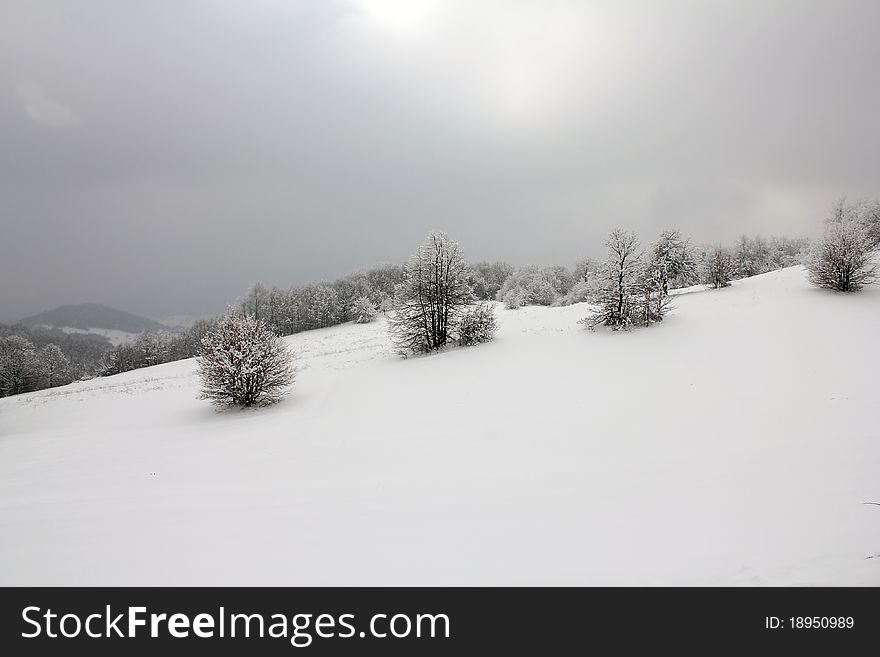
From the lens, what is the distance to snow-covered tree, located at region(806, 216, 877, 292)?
20.9m

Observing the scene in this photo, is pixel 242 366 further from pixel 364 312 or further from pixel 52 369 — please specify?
pixel 52 369

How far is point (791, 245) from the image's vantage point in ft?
264

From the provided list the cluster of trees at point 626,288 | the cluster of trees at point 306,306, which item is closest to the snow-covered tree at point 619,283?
the cluster of trees at point 626,288

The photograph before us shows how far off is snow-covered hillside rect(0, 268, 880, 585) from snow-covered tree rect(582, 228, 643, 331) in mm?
4719

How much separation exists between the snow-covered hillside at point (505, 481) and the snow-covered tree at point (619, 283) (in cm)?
472

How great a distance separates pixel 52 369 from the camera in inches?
2457

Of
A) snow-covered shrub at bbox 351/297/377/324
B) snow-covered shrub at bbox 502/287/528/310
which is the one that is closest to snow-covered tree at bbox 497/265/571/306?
snow-covered shrub at bbox 502/287/528/310

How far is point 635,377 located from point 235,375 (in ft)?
55.1

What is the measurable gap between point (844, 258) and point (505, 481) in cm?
2751

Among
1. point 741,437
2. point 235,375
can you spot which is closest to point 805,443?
point 741,437

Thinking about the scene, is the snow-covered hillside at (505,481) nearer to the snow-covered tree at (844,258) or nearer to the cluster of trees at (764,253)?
the snow-covered tree at (844,258)

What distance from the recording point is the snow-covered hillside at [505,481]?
167 inches

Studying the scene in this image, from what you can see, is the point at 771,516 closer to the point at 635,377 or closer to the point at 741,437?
the point at 741,437

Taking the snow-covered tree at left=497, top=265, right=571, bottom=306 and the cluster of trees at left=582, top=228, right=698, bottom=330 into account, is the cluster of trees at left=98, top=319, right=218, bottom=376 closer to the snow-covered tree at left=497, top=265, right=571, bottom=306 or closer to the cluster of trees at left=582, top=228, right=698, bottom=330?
the snow-covered tree at left=497, top=265, right=571, bottom=306
